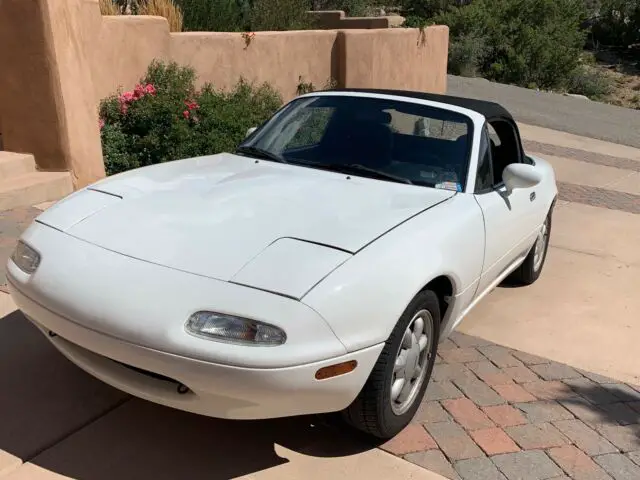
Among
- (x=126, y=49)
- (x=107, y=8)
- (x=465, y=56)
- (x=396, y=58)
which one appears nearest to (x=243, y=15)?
(x=396, y=58)

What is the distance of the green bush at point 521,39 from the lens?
2116 cm

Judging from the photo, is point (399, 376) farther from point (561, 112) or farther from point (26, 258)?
point (561, 112)

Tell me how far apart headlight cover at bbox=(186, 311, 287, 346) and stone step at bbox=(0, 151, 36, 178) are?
460 cm

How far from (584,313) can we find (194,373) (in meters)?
3.37

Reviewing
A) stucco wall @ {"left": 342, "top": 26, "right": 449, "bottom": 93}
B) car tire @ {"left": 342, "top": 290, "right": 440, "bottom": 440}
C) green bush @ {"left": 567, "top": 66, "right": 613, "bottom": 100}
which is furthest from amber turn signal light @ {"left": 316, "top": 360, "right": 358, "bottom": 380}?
green bush @ {"left": 567, "top": 66, "right": 613, "bottom": 100}

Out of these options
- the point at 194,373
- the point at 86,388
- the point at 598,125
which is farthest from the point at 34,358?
the point at 598,125

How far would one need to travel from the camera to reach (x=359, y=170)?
3928mm

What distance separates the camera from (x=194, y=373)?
8.16 ft

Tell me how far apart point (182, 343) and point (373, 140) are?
6.90 feet

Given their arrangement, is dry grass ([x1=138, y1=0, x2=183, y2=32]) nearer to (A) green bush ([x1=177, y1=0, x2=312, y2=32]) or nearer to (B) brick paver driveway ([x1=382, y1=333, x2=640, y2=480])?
(A) green bush ([x1=177, y1=0, x2=312, y2=32])

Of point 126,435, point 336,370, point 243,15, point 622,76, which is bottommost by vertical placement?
point 622,76

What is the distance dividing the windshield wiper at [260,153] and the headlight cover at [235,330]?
5.84 ft

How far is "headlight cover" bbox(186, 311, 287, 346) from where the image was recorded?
250 centimetres

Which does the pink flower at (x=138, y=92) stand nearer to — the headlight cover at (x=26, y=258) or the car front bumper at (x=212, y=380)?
the headlight cover at (x=26, y=258)
